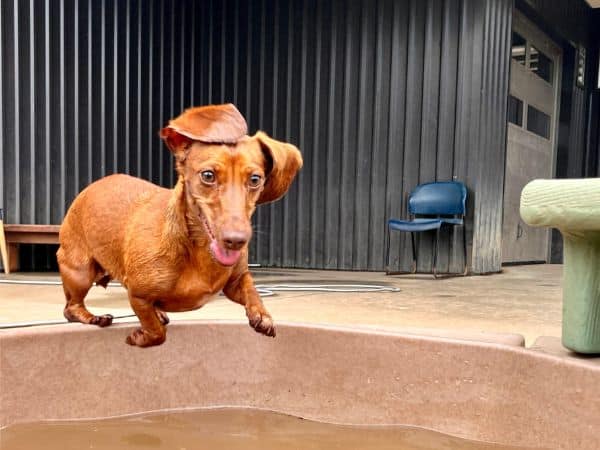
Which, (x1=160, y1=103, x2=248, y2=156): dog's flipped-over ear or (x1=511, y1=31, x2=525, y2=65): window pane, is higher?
(x1=511, y1=31, x2=525, y2=65): window pane

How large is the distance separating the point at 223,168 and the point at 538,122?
8122 mm

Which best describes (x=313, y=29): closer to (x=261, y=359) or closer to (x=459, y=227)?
(x=459, y=227)

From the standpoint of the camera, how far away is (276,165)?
0.81 m

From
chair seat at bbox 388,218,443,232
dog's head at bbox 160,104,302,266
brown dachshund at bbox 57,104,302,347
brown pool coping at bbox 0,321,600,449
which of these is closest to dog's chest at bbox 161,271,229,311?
brown dachshund at bbox 57,104,302,347

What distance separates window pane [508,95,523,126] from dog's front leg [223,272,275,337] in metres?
6.72

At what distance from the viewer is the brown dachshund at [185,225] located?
30.1 inches

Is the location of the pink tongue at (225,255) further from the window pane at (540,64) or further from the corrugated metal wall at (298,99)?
the window pane at (540,64)

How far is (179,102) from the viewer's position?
6.43 metres

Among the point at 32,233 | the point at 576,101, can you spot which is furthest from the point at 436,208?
the point at 576,101

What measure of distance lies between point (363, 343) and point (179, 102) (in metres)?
5.53

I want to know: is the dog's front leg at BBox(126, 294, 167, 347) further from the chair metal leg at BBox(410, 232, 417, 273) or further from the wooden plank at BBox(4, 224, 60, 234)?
the chair metal leg at BBox(410, 232, 417, 273)

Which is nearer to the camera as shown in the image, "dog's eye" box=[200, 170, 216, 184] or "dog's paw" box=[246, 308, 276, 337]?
"dog's eye" box=[200, 170, 216, 184]

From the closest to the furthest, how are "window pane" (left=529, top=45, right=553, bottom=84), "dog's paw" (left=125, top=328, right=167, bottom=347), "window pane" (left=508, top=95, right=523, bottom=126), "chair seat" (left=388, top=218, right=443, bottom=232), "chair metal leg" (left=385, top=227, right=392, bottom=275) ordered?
"dog's paw" (left=125, top=328, right=167, bottom=347) < "chair seat" (left=388, top=218, right=443, bottom=232) < "chair metal leg" (left=385, top=227, right=392, bottom=275) < "window pane" (left=508, top=95, right=523, bottom=126) < "window pane" (left=529, top=45, right=553, bottom=84)

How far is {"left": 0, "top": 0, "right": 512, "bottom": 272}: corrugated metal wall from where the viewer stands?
521cm
